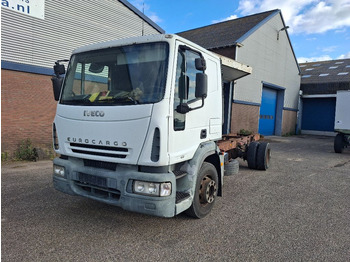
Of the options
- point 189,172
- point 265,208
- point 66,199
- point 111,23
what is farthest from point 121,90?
point 111,23

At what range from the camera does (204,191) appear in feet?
13.0

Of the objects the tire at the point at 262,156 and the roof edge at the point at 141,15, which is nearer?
the tire at the point at 262,156

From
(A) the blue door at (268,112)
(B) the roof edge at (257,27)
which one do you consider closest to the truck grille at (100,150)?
(B) the roof edge at (257,27)

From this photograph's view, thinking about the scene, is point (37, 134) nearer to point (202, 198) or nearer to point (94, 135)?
point (94, 135)

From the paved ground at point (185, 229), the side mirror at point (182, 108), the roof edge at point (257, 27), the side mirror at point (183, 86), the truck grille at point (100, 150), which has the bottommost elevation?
the paved ground at point (185, 229)

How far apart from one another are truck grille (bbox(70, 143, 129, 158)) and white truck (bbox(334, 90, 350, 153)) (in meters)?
11.8

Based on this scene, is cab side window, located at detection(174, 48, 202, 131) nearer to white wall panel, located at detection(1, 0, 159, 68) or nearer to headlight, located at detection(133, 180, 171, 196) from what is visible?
headlight, located at detection(133, 180, 171, 196)

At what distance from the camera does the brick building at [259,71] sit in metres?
15.6

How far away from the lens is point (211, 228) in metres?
3.74

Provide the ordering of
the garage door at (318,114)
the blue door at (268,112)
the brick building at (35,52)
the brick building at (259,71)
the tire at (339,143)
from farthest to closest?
the garage door at (318,114)
the blue door at (268,112)
the brick building at (259,71)
the tire at (339,143)
the brick building at (35,52)

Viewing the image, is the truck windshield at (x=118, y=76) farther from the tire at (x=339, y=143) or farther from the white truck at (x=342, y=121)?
the tire at (x=339, y=143)

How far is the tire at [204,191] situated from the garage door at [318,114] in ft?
75.5

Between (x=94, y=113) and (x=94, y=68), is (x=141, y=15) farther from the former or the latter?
(x=94, y=113)

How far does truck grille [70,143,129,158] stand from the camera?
127 inches
